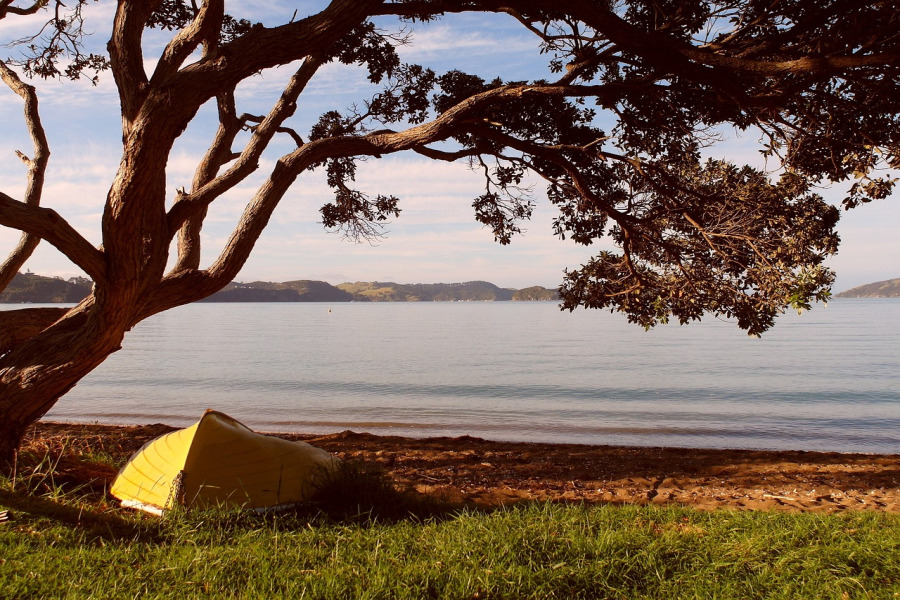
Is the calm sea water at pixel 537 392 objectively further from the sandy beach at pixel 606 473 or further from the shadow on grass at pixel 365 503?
the shadow on grass at pixel 365 503

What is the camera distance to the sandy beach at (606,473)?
6398 mm

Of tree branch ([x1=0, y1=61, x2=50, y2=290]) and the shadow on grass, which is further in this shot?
tree branch ([x1=0, y1=61, x2=50, y2=290])

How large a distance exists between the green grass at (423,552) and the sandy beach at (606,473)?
1.02 meters

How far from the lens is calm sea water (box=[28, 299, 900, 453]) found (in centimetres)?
1537

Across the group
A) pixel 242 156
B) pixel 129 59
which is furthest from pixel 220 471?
pixel 129 59

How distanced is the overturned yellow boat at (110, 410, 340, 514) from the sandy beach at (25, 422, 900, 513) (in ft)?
2.65

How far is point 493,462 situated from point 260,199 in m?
4.68

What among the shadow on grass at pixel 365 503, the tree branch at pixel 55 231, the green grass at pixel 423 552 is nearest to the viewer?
the green grass at pixel 423 552

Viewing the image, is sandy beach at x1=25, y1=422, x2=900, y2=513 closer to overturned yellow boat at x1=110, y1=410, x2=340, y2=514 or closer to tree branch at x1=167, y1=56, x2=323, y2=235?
overturned yellow boat at x1=110, y1=410, x2=340, y2=514

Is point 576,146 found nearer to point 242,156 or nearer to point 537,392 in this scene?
point 242,156

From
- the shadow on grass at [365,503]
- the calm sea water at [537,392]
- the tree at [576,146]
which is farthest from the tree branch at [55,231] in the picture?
the calm sea water at [537,392]

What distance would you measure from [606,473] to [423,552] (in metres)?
4.35

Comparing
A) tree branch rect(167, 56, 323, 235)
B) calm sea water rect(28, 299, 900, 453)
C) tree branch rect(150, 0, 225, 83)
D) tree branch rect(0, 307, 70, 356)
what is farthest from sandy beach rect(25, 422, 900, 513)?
calm sea water rect(28, 299, 900, 453)

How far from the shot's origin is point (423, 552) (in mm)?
4113
